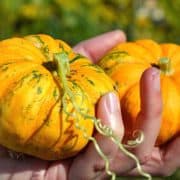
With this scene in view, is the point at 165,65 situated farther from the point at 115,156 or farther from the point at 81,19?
the point at 81,19

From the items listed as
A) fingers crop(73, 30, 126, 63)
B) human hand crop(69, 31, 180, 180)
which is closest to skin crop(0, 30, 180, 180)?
human hand crop(69, 31, 180, 180)

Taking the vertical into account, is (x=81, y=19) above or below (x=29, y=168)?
below

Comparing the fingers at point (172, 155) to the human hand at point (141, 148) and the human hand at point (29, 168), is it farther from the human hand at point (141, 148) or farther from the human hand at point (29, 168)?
the human hand at point (29, 168)

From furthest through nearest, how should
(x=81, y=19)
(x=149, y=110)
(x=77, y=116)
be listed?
(x=81, y=19) → (x=149, y=110) → (x=77, y=116)

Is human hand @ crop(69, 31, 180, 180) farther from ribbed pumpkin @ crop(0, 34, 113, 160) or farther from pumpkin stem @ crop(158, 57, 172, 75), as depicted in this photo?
pumpkin stem @ crop(158, 57, 172, 75)

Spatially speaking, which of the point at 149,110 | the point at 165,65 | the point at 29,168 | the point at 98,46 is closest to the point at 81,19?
the point at 98,46

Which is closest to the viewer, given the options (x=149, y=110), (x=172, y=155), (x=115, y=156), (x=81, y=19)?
(x=149, y=110)

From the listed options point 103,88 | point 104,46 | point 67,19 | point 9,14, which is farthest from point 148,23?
point 103,88
